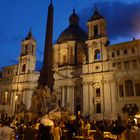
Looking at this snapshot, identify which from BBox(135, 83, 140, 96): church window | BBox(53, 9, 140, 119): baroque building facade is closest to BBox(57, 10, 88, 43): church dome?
BBox(53, 9, 140, 119): baroque building facade

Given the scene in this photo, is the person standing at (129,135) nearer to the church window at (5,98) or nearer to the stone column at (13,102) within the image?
the stone column at (13,102)

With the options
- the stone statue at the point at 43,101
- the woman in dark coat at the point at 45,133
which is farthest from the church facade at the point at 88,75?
the woman in dark coat at the point at 45,133

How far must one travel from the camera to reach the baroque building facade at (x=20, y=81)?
40594mm

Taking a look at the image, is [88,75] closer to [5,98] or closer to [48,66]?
[48,66]

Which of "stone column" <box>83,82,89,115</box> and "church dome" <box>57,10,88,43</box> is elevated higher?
"church dome" <box>57,10,88,43</box>

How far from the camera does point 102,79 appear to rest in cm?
3238

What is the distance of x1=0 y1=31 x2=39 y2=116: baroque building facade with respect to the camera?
40.6 m

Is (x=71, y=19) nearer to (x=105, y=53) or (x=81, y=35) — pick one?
(x=81, y=35)

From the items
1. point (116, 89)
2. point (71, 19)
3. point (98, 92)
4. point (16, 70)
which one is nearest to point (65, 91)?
point (98, 92)

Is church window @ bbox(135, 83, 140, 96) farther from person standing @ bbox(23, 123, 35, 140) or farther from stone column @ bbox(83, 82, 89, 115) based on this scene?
person standing @ bbox(23, 123, 35, 140)

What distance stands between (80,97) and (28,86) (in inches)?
449

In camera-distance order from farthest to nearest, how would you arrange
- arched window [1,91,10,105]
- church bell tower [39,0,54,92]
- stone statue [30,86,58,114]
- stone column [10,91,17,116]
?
arched window [1,91,10,105] → stone column [10,91,17,116] → church bell tower [39,0,54,92] → stone statue [30,86,58,114]

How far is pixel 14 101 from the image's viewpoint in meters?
41.3

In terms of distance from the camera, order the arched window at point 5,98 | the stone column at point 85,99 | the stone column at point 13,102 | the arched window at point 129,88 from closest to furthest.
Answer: the arched window at point 129,88 < the stone column at point 85,99 < the stone column at point 13,102 < the arched window at point 5,98
